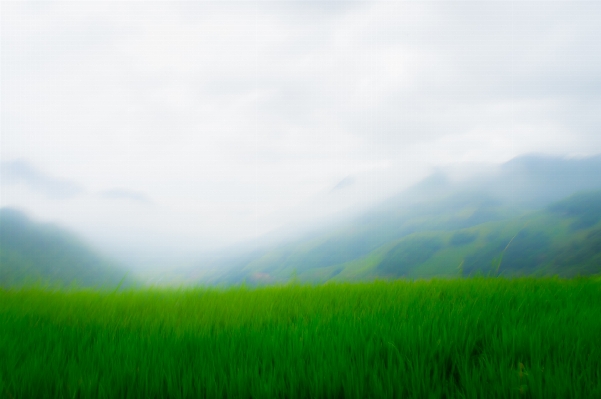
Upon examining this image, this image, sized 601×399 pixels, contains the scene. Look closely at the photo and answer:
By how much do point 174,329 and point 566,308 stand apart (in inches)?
172

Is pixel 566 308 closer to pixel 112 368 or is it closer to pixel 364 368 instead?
pixel 364 368

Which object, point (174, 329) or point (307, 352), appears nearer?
point (307, 352)

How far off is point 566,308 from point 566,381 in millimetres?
2285

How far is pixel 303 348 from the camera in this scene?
284 cm

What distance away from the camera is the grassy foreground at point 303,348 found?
2.38 meters

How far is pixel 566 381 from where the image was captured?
2.25 metres

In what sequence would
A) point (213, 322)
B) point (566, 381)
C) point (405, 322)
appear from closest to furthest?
point (566, 381) → point (405, 322) → point (213, 322)

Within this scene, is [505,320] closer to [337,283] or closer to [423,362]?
[423,362]

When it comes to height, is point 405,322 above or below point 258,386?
above

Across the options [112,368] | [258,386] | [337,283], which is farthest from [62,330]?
[337,283]

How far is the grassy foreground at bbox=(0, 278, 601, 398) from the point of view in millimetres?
2383

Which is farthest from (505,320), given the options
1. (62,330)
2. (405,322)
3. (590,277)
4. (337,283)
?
(590,277)

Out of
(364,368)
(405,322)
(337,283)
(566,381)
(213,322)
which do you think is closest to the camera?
(566,381)

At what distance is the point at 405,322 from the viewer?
3393mm
